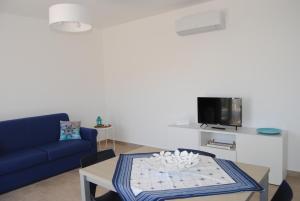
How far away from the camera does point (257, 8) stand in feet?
11.2

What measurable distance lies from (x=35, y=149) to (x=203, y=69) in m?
2.95

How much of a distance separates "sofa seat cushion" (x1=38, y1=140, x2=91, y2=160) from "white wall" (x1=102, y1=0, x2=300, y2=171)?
1.39 meters

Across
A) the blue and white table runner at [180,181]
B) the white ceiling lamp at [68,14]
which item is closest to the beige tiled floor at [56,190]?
the blue and white table runner at [180,181]

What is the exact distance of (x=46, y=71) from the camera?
176 inches

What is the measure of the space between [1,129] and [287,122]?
4.14 metres

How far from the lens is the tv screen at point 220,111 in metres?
3.53

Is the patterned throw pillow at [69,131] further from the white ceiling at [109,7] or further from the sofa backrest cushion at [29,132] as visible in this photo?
the white ceiling at [109,7]

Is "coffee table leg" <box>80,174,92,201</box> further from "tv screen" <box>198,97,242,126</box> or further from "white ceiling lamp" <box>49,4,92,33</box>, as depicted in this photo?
"tv screen" <box>198,97,242,126</box>

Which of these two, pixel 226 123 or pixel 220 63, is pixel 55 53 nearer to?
pixel 220 63

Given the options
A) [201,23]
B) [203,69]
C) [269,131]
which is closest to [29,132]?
[203,69]

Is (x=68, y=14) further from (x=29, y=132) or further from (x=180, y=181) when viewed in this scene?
(x=29, y=132)

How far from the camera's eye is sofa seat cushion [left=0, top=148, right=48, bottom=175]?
3.06 m

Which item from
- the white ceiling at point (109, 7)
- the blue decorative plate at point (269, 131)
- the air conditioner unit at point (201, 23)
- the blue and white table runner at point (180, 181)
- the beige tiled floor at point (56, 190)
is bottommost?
the beige tiled floor at point (56, 190)

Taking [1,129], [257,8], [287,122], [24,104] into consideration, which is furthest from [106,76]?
[287,122]
